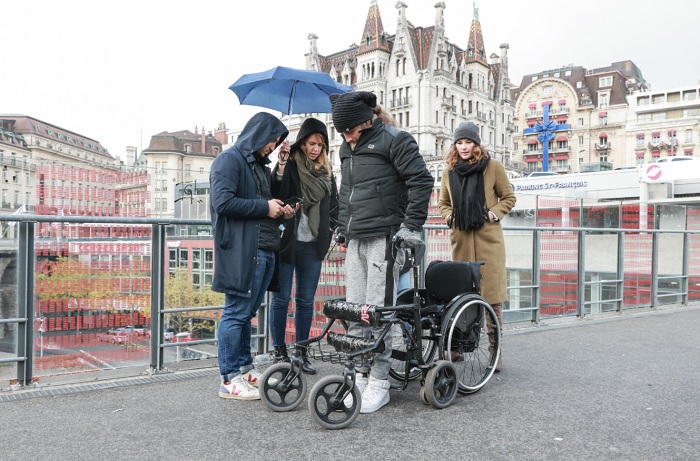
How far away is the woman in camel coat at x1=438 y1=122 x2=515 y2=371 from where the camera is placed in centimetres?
448

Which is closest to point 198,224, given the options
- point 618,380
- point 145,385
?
point 145,385

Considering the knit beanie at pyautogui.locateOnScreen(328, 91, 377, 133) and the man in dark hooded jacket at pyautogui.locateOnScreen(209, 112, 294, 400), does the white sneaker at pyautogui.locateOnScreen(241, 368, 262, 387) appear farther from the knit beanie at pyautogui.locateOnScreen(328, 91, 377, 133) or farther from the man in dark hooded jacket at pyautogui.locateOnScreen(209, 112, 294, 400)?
the knit beanie at pyautogui.locateOnScreen(328, 91, 377, 133)

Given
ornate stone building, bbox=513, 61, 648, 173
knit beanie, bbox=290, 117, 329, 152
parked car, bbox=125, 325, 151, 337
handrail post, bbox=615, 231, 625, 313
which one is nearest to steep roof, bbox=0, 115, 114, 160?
ornate stone building, bbox=513, 61, 648, 173

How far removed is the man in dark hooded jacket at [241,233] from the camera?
142 inches

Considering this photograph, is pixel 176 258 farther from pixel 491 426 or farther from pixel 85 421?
pixel 491 426

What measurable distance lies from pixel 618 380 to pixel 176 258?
3.31 metres

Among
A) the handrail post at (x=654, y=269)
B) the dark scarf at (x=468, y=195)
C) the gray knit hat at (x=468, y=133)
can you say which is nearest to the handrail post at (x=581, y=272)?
the handrail post at (x=654, y=269)

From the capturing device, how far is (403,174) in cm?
352

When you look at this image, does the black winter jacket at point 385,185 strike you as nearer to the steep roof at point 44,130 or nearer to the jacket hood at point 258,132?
the jacket hood at point 258,132

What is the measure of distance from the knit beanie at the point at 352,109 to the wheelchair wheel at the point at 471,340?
1258 millimetres

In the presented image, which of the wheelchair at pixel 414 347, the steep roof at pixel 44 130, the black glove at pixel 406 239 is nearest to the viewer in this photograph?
the wheelchair at pixel 414 347

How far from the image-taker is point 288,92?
493cm

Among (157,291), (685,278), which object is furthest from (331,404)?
(685,278)

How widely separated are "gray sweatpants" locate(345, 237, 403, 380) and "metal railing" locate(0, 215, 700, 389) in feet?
4.21
